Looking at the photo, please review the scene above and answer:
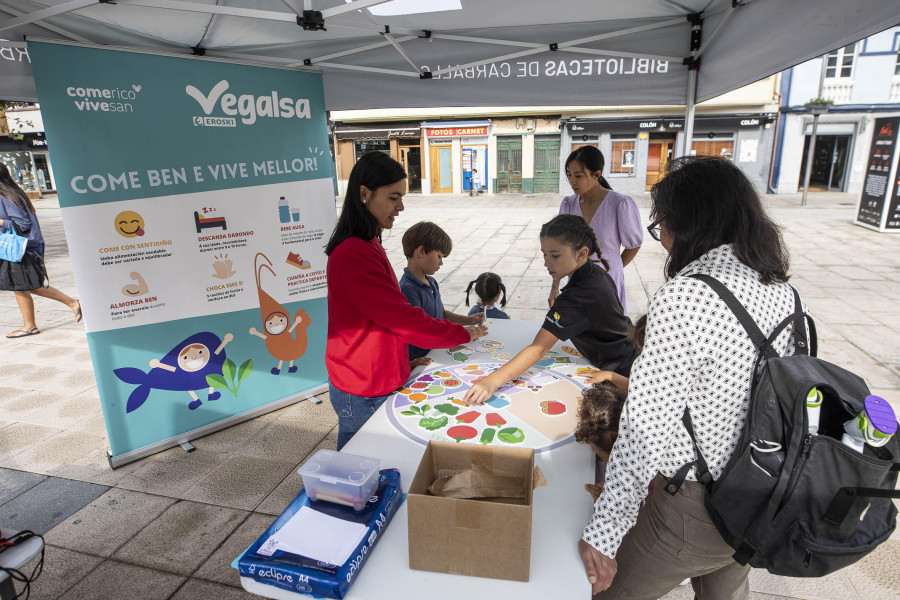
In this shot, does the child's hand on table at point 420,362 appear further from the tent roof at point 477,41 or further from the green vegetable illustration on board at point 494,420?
the tent roof at point 477,41

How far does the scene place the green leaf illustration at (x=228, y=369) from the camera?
342 centimetres

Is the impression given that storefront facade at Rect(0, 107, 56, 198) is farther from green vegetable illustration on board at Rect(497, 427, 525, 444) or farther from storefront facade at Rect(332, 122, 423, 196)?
green vegetable illustration on board at Rect(497, 427, 525, 444)

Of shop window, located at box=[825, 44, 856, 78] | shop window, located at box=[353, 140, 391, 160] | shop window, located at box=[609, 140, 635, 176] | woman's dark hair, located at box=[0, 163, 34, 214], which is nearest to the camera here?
woman's dark hair, located at box=[0, 163, 34, 214]

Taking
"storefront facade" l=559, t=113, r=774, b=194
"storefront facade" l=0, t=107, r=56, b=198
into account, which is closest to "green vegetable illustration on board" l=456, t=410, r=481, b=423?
"storefront facade" l=559, t=113, r=774, b=194

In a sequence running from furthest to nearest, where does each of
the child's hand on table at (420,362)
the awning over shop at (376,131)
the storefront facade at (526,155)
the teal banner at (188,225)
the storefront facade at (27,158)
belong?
the awning over shop at (376,131)
the storefront facade at (526,155)
the storefront facade at (27,158)
the teal banner at (188,225)
the child's hand on table at (420,362)

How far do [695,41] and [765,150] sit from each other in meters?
18.3

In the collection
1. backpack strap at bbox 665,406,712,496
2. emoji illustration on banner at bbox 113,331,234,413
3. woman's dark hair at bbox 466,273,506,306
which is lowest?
emoji illustration on banner at bbox 113,331,234,413

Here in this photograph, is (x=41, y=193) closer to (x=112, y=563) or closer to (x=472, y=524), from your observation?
(x=112, y=563)

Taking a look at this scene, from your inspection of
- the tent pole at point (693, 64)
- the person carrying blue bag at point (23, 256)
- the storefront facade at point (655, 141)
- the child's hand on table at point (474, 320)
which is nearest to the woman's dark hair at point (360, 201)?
the child's hand on table at point (474, 320)

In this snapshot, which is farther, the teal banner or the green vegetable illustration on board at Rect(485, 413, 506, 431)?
the teal banner

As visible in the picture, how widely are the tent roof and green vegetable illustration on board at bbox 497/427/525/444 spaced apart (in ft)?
6.66

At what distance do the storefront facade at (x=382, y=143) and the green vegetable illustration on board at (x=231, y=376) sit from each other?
18627 millimetres

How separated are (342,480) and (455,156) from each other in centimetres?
2104

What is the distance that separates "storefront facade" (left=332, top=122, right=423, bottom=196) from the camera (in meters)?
21.3
